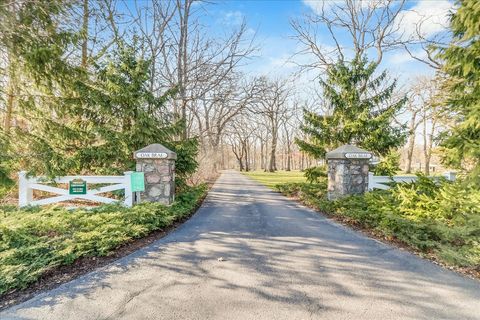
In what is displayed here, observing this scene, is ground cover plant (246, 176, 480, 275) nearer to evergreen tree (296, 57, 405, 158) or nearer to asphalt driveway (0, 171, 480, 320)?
asphalt driveway (0, 171, 480, 320)

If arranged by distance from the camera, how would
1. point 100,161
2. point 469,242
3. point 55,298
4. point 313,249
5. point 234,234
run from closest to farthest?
point 55,298 < point 469,242 < point 313,249 < point 234,234 < point 100,161

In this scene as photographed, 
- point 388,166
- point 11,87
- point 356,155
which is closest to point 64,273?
point 11,87

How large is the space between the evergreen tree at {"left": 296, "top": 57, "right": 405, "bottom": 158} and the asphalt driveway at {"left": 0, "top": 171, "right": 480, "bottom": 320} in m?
6.55

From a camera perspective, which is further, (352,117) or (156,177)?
(352,117)

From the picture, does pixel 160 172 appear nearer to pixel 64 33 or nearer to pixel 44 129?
pixel 44 129

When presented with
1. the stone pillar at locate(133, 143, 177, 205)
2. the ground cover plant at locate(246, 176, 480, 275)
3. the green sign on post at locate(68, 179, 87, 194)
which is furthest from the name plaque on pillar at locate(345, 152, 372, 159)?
the green sign on post at locate(68, 179, 87, 194)

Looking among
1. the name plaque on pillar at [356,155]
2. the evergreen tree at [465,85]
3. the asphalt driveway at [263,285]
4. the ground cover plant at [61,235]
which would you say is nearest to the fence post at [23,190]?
the ground cover plant at [61,235]

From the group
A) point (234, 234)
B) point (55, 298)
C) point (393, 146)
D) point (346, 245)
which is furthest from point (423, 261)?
point (393, 146)

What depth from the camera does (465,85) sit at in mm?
5117

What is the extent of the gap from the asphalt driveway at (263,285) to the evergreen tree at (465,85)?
2027 millimetres

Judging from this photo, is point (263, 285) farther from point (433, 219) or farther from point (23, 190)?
point (23, 190)

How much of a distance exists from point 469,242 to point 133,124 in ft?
27.3

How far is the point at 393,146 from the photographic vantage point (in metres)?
10.7

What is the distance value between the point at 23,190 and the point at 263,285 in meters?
6.61
